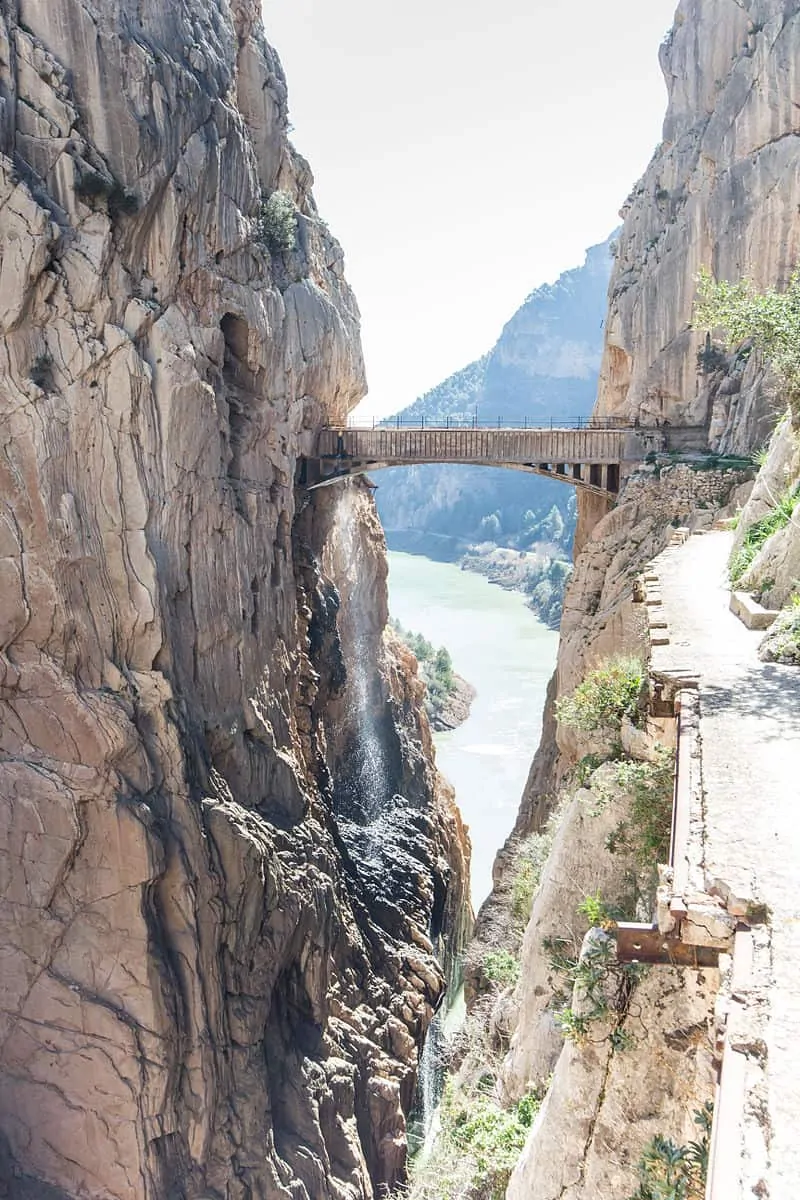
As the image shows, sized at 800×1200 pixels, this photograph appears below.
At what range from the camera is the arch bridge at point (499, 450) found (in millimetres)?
21859

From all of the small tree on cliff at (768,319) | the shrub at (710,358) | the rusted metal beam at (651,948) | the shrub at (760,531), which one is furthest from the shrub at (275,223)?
the rusted metal beam at (651,948)

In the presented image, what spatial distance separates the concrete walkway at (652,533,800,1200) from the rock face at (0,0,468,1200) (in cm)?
1069

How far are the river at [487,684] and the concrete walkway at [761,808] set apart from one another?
28064 millimetres

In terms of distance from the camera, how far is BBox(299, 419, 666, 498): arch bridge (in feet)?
71.7

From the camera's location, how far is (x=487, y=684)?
6172 centimetres

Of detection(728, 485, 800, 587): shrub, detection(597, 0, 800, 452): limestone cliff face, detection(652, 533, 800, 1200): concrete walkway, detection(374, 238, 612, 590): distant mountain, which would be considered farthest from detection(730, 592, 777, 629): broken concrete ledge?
detection(374, 238, 612, 590): distant mountain

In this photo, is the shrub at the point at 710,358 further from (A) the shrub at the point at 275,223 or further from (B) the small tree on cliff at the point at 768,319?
(A) the shrub at the point at 275,223

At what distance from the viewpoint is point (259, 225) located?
20.7 metres

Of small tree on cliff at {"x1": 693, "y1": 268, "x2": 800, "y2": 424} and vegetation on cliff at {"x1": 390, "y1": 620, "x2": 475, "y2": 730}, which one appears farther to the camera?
vegetation on cliff at {"x1": 390, "y1": 620, "x2": 475, "y2": 730}

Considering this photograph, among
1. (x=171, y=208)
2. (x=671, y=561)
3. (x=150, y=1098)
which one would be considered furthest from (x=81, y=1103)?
(x=171, y=208)

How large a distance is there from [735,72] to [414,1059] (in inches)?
1062

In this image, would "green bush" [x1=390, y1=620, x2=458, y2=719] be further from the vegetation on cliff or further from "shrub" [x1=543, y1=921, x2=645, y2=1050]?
"shrub" [x1=543, y1=921, x2=645, y2=1050]

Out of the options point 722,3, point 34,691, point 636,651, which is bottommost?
point 34,691

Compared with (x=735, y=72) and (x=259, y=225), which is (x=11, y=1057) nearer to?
(x=259, y=225)
